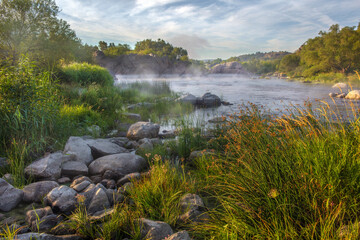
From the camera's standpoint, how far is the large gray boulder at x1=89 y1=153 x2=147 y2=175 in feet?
16.0

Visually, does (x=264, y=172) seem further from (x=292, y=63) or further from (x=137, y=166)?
(x=292, y=63)

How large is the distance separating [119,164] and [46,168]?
1.34 m

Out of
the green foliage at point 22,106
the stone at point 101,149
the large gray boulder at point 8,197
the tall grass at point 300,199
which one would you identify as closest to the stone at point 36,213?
the large gray boulder at point 8,197

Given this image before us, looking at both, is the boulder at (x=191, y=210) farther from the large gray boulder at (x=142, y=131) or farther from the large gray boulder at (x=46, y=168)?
the large gray boulder at (x=142, y=131)

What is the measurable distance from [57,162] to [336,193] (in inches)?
181

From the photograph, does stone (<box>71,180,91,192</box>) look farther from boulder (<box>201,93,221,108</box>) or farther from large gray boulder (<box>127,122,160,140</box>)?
boulder (<box>201,93,221,108</box>)

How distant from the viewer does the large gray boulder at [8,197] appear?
137 inches

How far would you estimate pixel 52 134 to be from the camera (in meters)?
5.78

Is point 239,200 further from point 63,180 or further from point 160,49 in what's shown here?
point 160,49

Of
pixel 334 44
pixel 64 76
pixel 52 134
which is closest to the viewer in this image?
pixel 52 134

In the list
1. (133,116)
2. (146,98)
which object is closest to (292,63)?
(146,98)

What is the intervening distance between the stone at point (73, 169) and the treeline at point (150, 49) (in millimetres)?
85831

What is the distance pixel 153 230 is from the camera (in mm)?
2670

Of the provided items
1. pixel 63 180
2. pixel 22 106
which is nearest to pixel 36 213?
pixel 63 180
